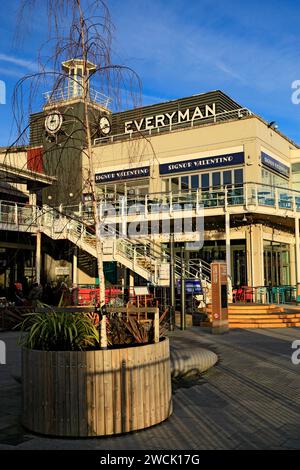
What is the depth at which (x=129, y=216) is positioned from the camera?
23047 mm

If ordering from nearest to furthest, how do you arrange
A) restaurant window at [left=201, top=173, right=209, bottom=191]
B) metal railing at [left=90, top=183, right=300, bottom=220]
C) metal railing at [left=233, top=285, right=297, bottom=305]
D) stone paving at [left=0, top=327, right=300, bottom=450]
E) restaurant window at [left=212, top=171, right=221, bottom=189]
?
stone paving at [left=0, top=327, right=300, bottom=450] < metal railing at [left=233, top=285, right=297, bottom=305] < metal railing at [left=90, top=183, right=300, bottom=220] < restaurant window at [left=212, top=171, right=221, bottom=189] < restaurant window at [left=201, top=173, right=209, bottom=191]

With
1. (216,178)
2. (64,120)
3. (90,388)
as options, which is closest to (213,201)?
(216,178)

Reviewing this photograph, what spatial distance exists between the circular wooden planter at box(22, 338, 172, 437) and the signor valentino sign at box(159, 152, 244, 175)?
65.0 feet

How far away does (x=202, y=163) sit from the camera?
25156 mm

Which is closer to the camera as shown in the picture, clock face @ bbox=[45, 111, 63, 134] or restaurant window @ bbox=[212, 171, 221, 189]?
clock face @ bbox=[45, 111, 63, 134]

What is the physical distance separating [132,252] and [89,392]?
52.3 feet

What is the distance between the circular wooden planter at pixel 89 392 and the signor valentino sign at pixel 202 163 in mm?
19817

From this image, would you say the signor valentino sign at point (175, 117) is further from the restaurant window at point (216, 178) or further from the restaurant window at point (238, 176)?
the restaurant window at point (238, 176)

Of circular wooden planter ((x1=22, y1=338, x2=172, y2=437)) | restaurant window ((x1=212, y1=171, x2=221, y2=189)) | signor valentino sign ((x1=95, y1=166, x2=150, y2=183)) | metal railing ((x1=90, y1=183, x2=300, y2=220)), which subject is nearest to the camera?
circular wooden planter ((x1=22, y1=338, x2=172, y2=437))

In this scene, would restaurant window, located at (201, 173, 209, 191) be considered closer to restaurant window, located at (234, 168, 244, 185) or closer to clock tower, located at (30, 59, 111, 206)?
restaurant window, located at (234, 168, 244, 185)

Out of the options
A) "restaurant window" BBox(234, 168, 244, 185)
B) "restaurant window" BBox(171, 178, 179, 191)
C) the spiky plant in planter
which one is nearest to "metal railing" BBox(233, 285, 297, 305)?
"restaurant window" BBox(234, 168, 244, 185)

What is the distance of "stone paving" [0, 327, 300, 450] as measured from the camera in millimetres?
4883
